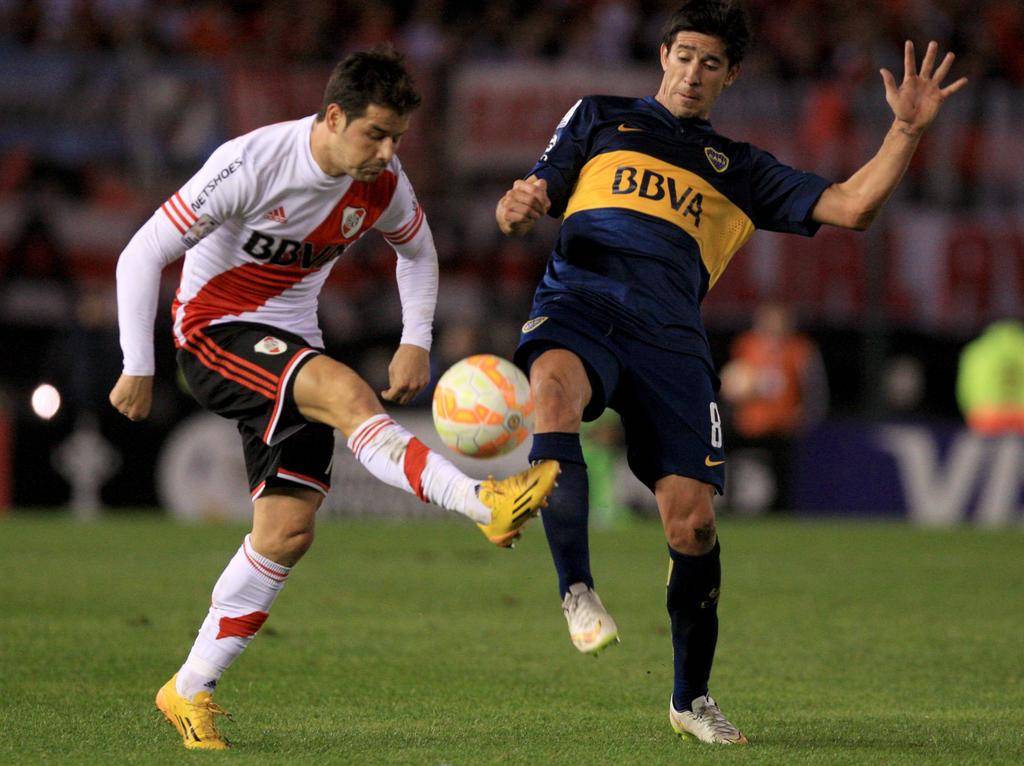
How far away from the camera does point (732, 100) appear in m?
16.5

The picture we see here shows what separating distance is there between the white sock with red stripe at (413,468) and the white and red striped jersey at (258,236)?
2.47ft

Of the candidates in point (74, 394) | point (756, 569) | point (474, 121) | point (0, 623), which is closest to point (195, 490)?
point (74, 394)

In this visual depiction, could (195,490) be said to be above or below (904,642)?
below

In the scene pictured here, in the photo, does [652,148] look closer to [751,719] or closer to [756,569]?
[751,719]

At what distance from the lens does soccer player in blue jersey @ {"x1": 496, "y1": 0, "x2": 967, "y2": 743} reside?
520 cm

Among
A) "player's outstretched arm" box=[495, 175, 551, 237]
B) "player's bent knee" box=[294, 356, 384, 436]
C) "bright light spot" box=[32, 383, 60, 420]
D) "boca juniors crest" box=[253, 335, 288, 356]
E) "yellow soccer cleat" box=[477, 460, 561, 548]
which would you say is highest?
"player's outstretched arm" box=[495, 175, 551, 237]

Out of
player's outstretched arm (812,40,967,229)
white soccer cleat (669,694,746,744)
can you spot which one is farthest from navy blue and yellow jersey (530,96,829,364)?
white soccer cleat (669,694,746,744)

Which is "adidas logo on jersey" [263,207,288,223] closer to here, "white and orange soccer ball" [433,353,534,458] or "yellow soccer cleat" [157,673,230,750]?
"white and orange soccer ball" [433,353,534,458]

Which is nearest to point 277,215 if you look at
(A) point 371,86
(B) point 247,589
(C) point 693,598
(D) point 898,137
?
(A) point 371,86

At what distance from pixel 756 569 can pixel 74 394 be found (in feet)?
22.6

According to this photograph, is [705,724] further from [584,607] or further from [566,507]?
[566,507]

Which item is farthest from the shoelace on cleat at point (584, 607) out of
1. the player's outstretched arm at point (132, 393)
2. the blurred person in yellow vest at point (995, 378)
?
the blurred person in yellow vest at point (995, 378)

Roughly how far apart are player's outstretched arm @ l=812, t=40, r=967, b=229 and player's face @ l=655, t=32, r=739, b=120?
0.60m

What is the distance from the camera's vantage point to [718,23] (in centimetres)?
560
